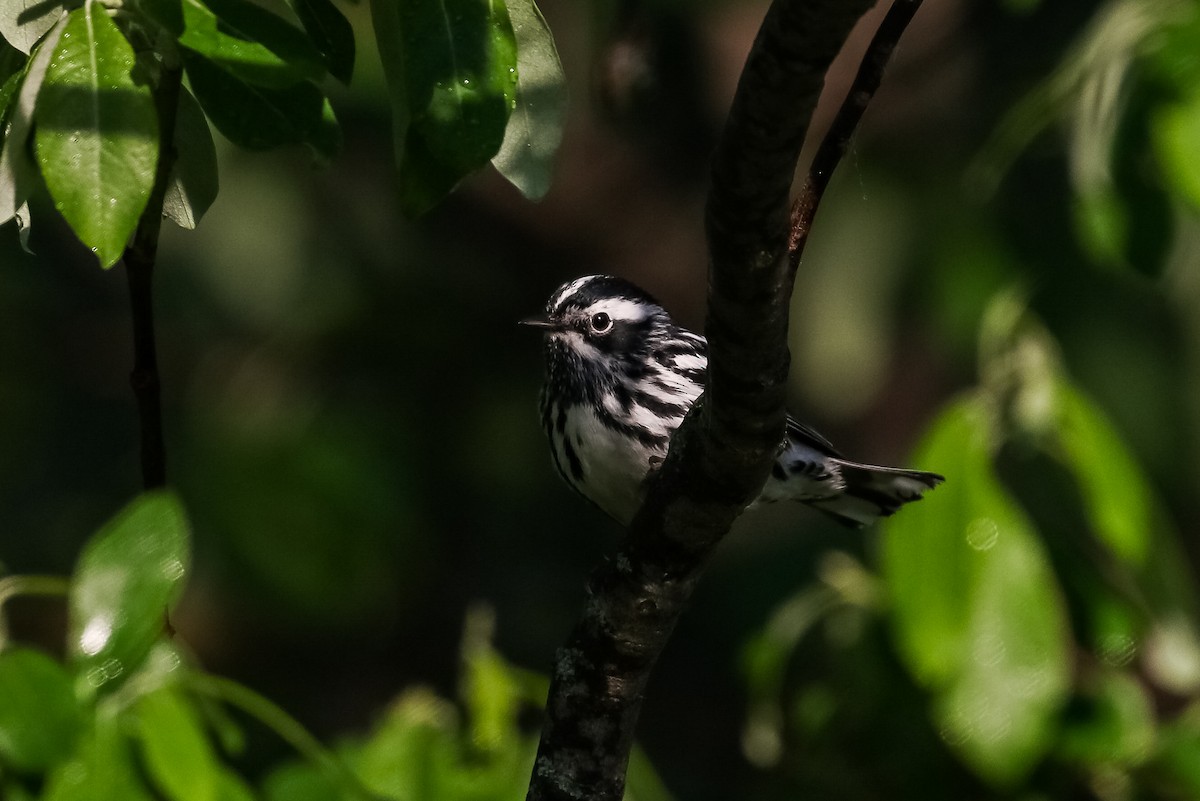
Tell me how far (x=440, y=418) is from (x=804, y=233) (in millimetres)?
5372

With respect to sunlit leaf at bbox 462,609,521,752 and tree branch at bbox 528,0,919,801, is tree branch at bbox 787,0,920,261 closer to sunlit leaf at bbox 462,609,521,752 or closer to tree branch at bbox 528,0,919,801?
tree branch at bbox 528,0,919,801

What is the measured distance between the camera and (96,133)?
1.82 m

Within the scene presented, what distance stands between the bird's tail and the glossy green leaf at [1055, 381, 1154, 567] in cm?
44

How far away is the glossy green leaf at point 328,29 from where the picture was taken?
197 cm

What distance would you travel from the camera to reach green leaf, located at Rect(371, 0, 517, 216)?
1.89 m

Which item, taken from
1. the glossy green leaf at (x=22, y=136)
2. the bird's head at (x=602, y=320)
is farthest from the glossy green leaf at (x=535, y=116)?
the bird's head at (x=602, y=320)

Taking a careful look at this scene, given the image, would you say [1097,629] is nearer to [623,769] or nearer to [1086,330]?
[623,769]

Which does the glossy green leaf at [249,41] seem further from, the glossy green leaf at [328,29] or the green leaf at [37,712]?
the green leaf at [37,712]

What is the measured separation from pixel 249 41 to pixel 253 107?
0.33 ft

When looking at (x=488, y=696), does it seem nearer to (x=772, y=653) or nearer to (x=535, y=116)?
(x=772, y=653)

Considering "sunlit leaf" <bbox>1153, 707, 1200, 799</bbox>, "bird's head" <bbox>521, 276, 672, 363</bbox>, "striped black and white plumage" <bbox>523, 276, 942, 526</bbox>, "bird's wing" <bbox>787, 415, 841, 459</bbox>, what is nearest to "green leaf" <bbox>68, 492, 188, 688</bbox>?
"striped black and white plumage" <bbox>523, 276, 942, 526</bbox>

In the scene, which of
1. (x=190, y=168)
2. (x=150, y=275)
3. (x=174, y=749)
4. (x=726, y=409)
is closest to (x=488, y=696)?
(x=174, y=749)

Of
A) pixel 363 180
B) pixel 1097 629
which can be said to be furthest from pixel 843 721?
pixel 363 180

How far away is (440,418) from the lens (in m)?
7.46
